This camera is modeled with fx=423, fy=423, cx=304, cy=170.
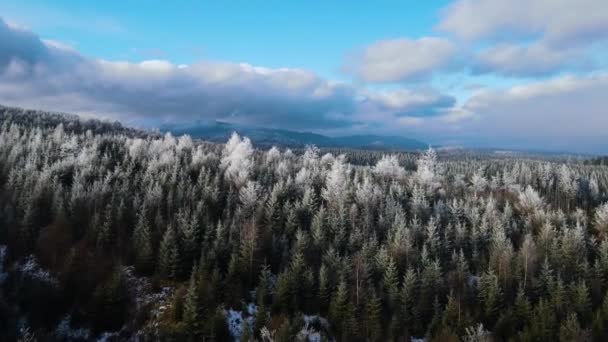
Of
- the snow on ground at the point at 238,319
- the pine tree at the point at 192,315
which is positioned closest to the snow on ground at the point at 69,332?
the pine tree at the point at 192,315

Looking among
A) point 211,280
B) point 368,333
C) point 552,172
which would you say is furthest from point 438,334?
point 552,172

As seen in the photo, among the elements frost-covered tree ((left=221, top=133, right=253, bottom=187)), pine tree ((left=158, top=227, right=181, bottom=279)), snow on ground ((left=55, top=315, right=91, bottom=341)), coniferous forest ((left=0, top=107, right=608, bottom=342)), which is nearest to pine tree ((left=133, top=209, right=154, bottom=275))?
coniferous forest ((left=0, top=107, right=608, bottom=342))

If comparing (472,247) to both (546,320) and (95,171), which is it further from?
(95,171)

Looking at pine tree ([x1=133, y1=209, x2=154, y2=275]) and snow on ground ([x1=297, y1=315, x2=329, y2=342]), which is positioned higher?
pine tree ([x1=133, y1=209, x2=154, y2=275])

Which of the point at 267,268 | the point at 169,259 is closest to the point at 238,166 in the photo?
the point at 267,268

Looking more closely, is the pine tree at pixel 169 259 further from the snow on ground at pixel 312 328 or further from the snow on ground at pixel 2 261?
the snow on ground at pixel 312 328

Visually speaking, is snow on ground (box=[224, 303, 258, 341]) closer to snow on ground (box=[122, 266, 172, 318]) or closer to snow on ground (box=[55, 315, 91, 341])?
snow on ground (box=[122, 266, 172, 318])

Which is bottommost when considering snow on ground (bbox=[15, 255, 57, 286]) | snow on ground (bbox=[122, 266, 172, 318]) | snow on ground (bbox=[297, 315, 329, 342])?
snow on ground (bbox=[297, 315, 329, 342])

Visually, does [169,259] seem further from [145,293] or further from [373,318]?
[373,318]
